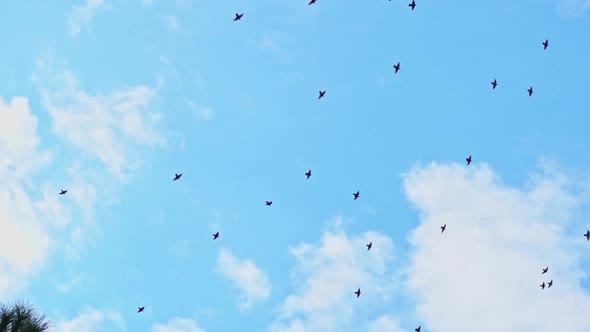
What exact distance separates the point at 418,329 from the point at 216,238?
58.4 feet

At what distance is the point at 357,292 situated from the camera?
57.4 m

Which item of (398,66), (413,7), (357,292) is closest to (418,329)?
(357,292)

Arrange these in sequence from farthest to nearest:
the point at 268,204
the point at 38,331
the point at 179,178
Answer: the point at 268,204
the point at 179,178
the point at 38,331

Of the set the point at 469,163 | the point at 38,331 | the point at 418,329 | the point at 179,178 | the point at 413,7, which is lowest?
the point at 38,331

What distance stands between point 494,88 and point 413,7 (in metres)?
10.6

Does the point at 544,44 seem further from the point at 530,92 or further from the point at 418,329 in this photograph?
the point at 418,329

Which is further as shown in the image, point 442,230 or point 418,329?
point 442,230

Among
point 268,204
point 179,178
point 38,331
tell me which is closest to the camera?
point 38,331

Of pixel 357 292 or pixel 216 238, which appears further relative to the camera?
pixel 357 292

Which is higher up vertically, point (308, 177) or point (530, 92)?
point (530, 92)

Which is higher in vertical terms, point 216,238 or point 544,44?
point 544,44

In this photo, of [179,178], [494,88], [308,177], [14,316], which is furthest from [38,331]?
[494,88]

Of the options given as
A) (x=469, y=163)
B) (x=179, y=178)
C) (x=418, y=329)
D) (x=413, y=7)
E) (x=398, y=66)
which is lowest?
(x=418, y=329)

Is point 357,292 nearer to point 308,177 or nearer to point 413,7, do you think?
point 308,177
